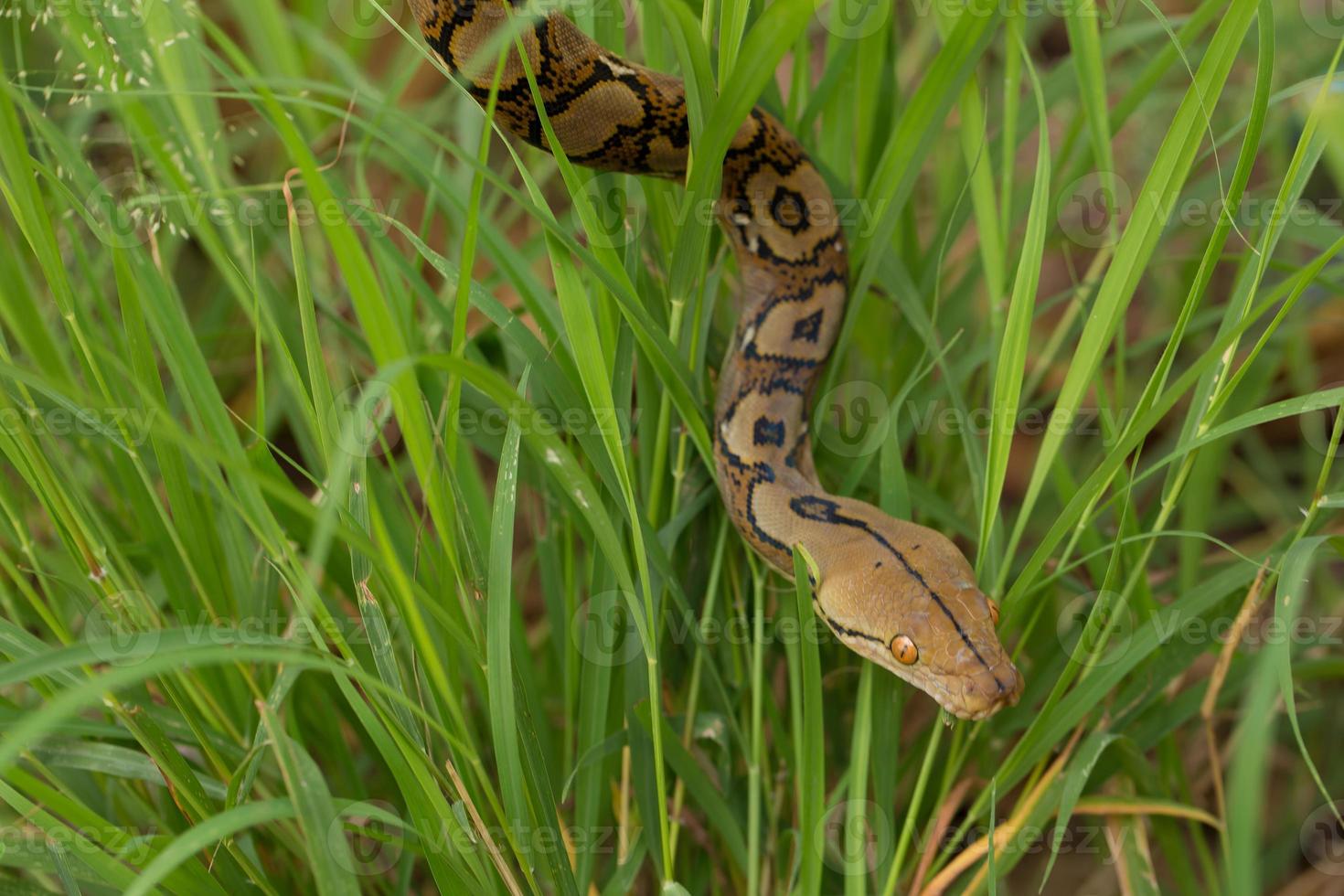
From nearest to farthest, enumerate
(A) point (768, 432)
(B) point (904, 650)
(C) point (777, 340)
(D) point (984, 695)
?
(D) point (984, 695), (B) point (904, 650), (A) point (768, 432), (C) point (777, 340)

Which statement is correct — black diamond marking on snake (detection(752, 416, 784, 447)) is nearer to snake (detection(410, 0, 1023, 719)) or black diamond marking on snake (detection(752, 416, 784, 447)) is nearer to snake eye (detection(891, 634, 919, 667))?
snake (detection(410, 0, 1023, 719))

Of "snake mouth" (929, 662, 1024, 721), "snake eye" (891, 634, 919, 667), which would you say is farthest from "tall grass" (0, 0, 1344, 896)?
"snake eye" (891, 634, 919, 667)

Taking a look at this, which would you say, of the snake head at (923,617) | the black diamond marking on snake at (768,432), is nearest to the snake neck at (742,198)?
the black diamond marking on snake at (768,432)

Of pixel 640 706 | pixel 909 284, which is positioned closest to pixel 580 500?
pixel 640 706

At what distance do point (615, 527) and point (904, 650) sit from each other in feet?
2.64

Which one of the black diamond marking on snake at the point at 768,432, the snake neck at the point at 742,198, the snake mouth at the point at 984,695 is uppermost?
the snake neck at the point at 742,198

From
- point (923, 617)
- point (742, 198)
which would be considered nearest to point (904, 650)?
point (923, 617)

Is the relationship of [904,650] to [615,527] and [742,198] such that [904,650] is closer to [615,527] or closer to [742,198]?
[615,527]

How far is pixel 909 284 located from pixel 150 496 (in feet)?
7.19

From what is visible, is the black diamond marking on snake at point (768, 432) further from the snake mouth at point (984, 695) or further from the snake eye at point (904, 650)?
the snake mouth at point (984, 695)

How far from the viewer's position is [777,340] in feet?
10.7

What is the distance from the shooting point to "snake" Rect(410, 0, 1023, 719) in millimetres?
2582

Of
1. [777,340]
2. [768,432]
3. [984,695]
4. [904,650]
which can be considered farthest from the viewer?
[777,340]

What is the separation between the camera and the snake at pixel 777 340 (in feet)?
8.47
